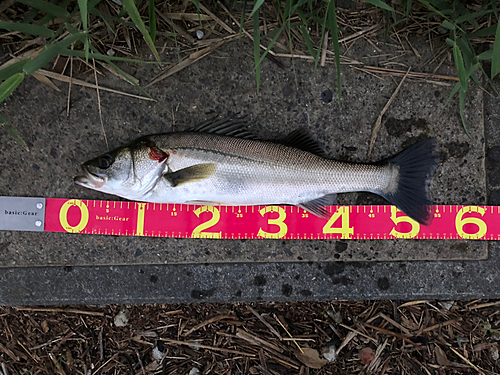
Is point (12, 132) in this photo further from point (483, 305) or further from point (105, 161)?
point (483, 305)

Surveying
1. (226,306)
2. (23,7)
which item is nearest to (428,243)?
(226,306)

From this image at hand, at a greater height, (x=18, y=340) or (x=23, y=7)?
(x=23, y=7)

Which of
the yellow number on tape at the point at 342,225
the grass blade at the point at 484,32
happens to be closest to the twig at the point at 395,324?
the yellow number on tape at the point at 342,225

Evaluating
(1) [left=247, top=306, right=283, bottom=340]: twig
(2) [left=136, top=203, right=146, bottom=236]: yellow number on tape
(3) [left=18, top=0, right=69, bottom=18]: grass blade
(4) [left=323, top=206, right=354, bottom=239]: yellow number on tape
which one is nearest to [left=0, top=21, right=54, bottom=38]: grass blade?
(3) [left=18, top=0, right=69, bottom=18]: grass blade

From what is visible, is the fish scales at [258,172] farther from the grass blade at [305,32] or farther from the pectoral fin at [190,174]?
the grass blade at [305,32]

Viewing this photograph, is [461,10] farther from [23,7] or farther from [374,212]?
[23,7]
